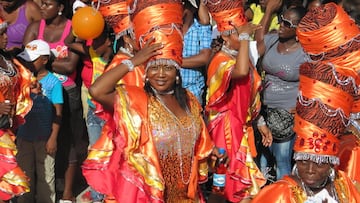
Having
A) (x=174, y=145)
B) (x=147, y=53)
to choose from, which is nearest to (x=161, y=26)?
(x=147, y=53)

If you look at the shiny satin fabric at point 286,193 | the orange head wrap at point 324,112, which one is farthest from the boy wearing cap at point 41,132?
the orange head wrap at point 324,112

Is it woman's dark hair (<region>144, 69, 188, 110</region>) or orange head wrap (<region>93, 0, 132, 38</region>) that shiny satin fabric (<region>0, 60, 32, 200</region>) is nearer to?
orange head wrap (<region>93, 0, 132, 38</region>)

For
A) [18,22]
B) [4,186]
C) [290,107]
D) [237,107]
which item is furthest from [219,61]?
[18,22]

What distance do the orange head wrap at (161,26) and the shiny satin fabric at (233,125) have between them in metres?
1.30

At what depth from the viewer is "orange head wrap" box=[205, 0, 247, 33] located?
6.68 meters

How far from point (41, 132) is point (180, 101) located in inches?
98.8

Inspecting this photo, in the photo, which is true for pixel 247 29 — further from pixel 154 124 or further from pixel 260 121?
pixel 154 124

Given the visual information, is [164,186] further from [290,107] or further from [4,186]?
[290,107]

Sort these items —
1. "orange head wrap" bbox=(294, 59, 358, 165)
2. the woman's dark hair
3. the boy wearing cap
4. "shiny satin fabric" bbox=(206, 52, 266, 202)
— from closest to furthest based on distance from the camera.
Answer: "orange head wrap" bbox=(294, 59, 358, 165), the woman's dark hair, "shiny satin fabric" bbox=(206, 52, 266, 202), the boy wearing cap

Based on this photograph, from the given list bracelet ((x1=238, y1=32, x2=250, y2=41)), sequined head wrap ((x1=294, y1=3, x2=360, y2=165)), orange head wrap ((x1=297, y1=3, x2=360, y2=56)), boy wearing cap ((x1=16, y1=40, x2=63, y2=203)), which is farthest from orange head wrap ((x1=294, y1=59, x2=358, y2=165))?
boy wearing cap ((x1=16, y1=40, x2=63, y2=203))

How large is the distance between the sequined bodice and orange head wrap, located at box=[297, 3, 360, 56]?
3.20 ft

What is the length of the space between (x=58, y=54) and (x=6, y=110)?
1.66m

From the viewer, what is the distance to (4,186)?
20.8 feet

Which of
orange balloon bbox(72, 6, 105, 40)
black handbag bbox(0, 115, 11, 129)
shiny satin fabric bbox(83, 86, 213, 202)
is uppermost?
orange balloon bbox(72, 6, 105, 40)
